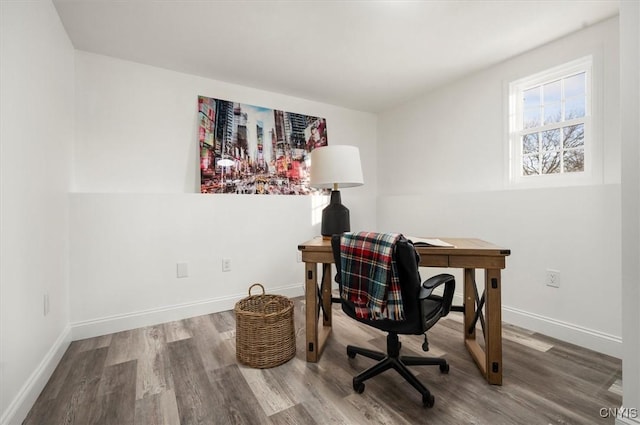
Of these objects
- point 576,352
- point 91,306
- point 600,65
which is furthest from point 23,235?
point 600,65

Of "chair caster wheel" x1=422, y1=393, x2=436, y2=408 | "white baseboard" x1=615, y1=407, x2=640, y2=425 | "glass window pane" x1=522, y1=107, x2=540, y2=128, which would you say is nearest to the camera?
"white baseboard" x1=615, y1=407, x2=640, y2=425

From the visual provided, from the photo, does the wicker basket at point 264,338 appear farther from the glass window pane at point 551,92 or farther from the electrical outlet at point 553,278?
the glass window pane at point 551,92

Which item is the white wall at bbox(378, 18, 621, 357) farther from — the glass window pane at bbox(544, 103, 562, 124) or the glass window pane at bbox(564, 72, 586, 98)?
the glass window pane at bbox(544, 103, 562, 124)

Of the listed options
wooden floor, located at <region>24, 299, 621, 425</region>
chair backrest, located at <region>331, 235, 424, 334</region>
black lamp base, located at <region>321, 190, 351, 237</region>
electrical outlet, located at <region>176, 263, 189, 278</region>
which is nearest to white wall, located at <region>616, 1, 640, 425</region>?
wooden floor, located at <region>24, 299, 621, 425</region>

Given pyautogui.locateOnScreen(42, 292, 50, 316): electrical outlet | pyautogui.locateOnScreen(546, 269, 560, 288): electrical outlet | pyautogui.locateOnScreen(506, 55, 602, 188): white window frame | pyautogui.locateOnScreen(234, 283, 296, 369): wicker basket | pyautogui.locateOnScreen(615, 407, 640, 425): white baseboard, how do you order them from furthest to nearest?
pyautogui.locateOnScreen(546, 269, 560, 288): electrical outlet, pyautogui.locateOnScreen(506, 55, 602, 188): white window frame, pyautogui.locateOnScreen(234, 283, 296, 369): wicker basket, pyautogui.locateOnScreen(42, 292, 50, 316): electrical outlet, pyautogui.locateOnScreen(615, 407, 640, 425): white baseboard

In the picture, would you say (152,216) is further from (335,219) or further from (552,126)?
(552,126)

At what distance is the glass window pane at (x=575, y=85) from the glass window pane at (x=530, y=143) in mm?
356

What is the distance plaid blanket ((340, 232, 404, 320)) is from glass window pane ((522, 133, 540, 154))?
194cm

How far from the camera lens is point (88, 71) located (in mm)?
2451

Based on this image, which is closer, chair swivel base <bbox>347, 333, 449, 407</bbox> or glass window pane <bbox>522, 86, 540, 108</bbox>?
chair swivel base <bbox>347, 333, 449, 407</bbox>

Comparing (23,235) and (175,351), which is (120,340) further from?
(23,235)

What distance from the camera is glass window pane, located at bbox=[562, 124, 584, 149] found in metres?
2.24

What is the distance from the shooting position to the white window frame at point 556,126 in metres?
Result: 2.12

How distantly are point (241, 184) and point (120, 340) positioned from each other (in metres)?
1.65
